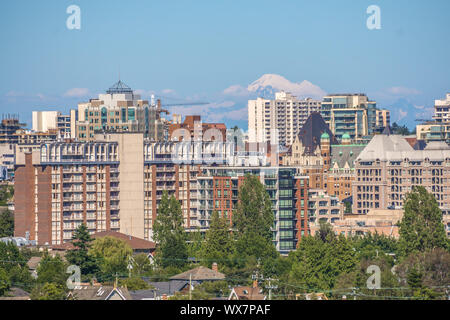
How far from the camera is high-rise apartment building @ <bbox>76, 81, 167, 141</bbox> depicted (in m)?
148

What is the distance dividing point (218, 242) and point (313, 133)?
9534 centimetres

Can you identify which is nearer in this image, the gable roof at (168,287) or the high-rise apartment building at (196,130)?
the gable roof at (168,287)

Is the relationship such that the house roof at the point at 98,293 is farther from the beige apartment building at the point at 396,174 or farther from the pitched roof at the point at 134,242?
the beige apartment building at the point at 396,174

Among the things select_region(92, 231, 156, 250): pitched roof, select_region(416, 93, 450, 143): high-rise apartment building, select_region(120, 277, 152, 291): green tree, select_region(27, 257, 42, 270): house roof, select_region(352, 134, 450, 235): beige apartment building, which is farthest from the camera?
select_region(416, 93, 450, 143): high-rise apartment building

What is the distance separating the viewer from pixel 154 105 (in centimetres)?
15475

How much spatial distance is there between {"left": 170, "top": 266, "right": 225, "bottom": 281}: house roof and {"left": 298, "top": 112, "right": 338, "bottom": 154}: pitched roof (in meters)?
94.3

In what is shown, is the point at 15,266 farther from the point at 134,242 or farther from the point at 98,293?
the point at 98,293

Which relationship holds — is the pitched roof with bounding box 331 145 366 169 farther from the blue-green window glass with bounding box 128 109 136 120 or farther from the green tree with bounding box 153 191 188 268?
the green tree with bounding box 153 191 188 268

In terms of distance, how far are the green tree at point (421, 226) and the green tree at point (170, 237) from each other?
1653 centimetres

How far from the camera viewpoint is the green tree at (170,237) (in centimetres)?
7719

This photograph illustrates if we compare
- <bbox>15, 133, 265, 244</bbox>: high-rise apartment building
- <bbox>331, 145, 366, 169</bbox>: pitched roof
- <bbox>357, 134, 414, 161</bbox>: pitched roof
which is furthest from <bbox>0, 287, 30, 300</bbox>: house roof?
<bbox>331, 145, 366, 169</bbox>: pitched roof

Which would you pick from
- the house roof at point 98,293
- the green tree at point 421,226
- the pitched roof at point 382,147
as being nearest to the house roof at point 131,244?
the green tree at point 421,226

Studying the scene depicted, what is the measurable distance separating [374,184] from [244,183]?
44538mm
